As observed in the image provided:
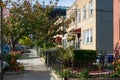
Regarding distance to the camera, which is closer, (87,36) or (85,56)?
(85,56)

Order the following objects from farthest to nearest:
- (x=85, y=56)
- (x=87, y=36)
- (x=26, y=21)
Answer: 1. (x=87, y=36)
2. (x=26, y=21)
3. (x=85, y=56)

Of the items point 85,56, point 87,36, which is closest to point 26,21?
A: point 85,56

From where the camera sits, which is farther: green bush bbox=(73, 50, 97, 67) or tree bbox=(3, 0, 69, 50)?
tree bbox=(3, 0, 69, 50)

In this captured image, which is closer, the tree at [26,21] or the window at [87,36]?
the tree at [26,21]

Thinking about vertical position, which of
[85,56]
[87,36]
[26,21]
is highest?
[26,21]

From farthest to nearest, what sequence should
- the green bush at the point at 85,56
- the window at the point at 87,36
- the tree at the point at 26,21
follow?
the window at the point at 87,36 → the tree at the point at 26,21 → the green bush at the point at 85,56

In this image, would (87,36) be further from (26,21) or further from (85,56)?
(85,56)

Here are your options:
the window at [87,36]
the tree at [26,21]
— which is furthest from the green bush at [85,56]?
the window at [87,36]

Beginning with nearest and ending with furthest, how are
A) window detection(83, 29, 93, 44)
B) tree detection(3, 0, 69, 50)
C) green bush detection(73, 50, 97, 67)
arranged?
green bush detection(73, 50, 97, 67), tree detection(3, 0, 69, 50), window detection(83, 29, 93, 44)

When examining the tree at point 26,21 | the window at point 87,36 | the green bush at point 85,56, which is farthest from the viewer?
the window at point 87,36

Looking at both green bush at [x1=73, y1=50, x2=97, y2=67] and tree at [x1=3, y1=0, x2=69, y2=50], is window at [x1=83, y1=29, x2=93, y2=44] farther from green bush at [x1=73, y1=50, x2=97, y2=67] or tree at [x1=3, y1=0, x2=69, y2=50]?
green bush at [x1=73, y1=50, x2=97, y2=67]

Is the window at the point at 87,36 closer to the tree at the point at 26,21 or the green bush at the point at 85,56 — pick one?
the tree at the point at 26,21

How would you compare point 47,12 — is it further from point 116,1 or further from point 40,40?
point 116,1

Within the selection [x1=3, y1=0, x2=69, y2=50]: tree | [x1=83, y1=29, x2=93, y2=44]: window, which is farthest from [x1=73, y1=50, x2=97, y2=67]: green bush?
[x1=83, y1=29, x2=93, y2=44]: window
